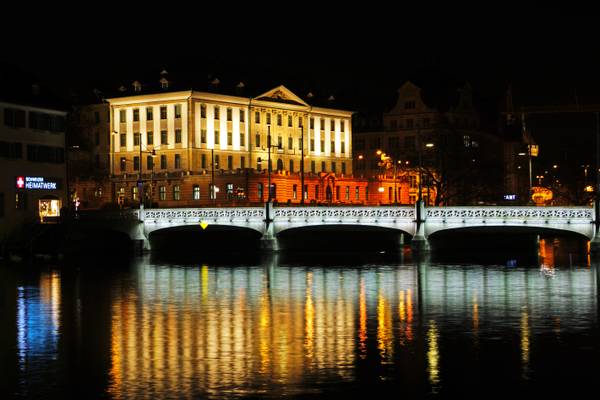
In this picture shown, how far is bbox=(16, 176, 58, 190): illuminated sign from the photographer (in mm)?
96125

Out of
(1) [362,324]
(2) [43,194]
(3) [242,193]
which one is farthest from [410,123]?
(1) [362,324]

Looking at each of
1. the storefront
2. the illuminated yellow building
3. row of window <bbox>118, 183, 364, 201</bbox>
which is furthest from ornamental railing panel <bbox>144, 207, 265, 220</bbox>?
the illuminated yellow building

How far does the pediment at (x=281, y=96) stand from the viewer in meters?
180

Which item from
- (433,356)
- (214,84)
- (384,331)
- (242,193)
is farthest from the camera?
(214,84)

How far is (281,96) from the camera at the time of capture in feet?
598

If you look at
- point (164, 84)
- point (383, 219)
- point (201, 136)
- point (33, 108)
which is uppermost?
point (164, 84)

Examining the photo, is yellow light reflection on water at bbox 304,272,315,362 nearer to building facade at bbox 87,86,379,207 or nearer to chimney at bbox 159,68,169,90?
building facade at bbox 87,86,379,207

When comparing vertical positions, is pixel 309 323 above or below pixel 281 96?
below

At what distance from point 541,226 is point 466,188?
48891 millimetres

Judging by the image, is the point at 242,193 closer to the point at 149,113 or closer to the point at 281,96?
the point at 149,113

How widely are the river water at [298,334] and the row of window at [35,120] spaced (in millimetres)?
26738

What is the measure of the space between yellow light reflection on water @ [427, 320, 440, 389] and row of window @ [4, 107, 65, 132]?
2437 inches

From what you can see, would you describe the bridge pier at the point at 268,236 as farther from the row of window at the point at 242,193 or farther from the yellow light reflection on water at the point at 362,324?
the row of window at the point at 242,193

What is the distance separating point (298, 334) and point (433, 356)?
22.2ft
